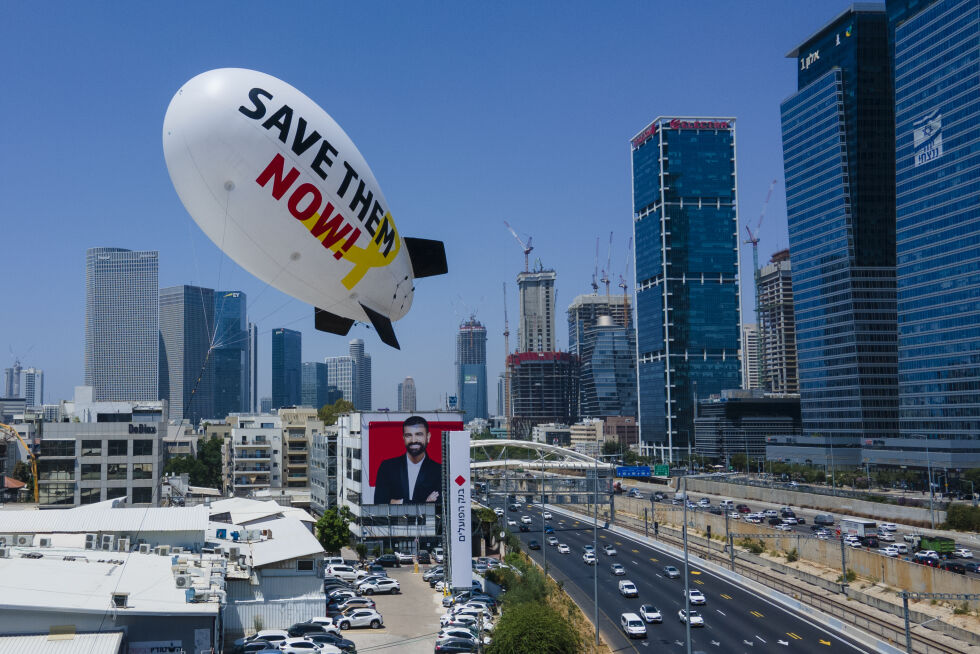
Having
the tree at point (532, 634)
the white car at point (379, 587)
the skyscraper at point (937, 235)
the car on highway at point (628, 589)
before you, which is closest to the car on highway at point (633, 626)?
the car on highway at point (628, 589)

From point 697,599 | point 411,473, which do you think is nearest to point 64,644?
point 697,599

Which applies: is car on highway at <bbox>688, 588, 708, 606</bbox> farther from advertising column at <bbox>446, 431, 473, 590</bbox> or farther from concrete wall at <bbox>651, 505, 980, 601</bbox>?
advertising column at <bbox>446, 431, 473, 590</bbox>

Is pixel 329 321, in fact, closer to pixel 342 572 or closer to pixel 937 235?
pixel 342 572

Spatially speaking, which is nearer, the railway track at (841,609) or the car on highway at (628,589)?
the railway track at (841,609)

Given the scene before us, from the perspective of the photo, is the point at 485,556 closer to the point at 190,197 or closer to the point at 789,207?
the point at 190,197

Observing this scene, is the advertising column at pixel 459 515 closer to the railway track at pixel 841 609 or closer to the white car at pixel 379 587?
the white car at pixel 379 587

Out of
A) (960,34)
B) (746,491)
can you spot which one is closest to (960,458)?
(746,491)

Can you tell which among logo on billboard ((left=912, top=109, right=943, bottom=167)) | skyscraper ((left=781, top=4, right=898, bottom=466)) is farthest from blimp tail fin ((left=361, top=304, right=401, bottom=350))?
skyscraper ((left=781, top=4, right=898, bottom=466))
